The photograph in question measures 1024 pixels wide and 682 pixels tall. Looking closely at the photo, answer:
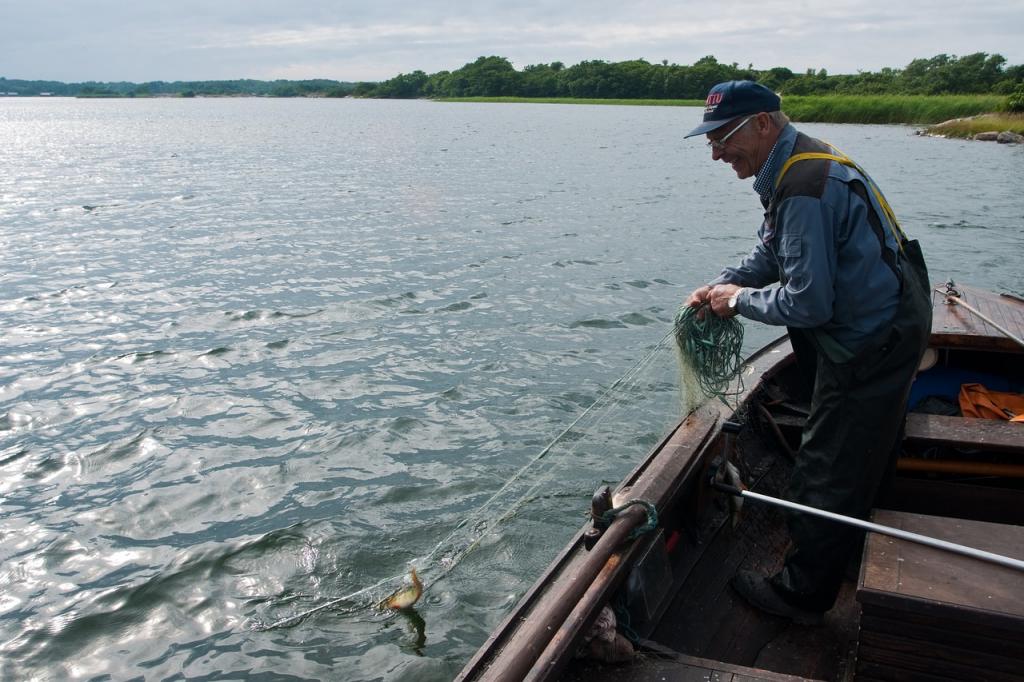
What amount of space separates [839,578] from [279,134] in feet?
187

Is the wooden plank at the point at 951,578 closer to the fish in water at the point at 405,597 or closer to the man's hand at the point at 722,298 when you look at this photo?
the man's hand at the point at 722,298

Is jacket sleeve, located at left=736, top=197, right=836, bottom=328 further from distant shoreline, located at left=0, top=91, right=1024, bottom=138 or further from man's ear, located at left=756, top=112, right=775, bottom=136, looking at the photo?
distant shoreline, located at left=0, top=91, right=1024, bottom=138

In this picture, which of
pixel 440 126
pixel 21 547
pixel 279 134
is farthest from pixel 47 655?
pixel 440 126

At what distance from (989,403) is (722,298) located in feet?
8.92

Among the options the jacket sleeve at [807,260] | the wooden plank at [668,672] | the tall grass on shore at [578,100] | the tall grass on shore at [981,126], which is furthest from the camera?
the tall grass on shore at [578,100]

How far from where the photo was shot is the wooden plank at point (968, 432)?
457cm

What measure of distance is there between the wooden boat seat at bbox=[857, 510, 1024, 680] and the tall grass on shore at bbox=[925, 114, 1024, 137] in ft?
171

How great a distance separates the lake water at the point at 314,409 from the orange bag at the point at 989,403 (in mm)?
2115

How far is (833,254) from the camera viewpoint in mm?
3324

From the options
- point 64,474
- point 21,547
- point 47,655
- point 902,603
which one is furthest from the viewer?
point 64,474

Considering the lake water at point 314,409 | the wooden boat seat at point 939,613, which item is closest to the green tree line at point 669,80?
the lake water at point 314,409

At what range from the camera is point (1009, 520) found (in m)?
4.82

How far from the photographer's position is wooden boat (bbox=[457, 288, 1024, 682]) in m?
2.71

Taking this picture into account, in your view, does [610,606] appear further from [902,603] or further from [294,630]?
[294,630]
